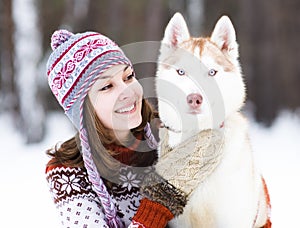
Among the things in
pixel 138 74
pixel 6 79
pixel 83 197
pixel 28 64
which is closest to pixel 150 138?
pixel 83 197

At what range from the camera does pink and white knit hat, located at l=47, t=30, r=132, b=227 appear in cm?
189

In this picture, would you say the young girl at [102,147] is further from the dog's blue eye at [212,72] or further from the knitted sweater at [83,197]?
the dog's blue eye at [212,72]

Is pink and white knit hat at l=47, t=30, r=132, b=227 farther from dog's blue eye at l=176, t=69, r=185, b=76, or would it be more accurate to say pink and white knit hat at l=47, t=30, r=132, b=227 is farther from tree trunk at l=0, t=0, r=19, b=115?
tree trunk at l=0, t=0, r=19, b=115

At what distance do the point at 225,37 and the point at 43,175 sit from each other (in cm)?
316

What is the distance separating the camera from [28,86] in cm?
628

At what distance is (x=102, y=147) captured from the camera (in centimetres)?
202

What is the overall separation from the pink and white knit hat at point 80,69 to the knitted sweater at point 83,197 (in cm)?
6

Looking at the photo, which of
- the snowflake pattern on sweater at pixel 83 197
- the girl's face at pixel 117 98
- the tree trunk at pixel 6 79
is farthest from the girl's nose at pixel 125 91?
the tree trunk at pixel 6 79

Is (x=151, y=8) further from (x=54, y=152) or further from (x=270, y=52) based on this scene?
(x=54, y=152)

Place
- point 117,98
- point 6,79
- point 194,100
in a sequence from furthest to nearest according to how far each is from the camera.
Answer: point 6,79 < point 117,98 < point 194,100

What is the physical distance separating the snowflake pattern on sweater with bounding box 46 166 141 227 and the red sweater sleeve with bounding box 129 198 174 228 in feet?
0.67

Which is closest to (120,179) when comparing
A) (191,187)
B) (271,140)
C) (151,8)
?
(191,187)

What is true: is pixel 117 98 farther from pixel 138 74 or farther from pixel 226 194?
pixel 138 74

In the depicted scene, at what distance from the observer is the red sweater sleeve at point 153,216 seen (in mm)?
1814
